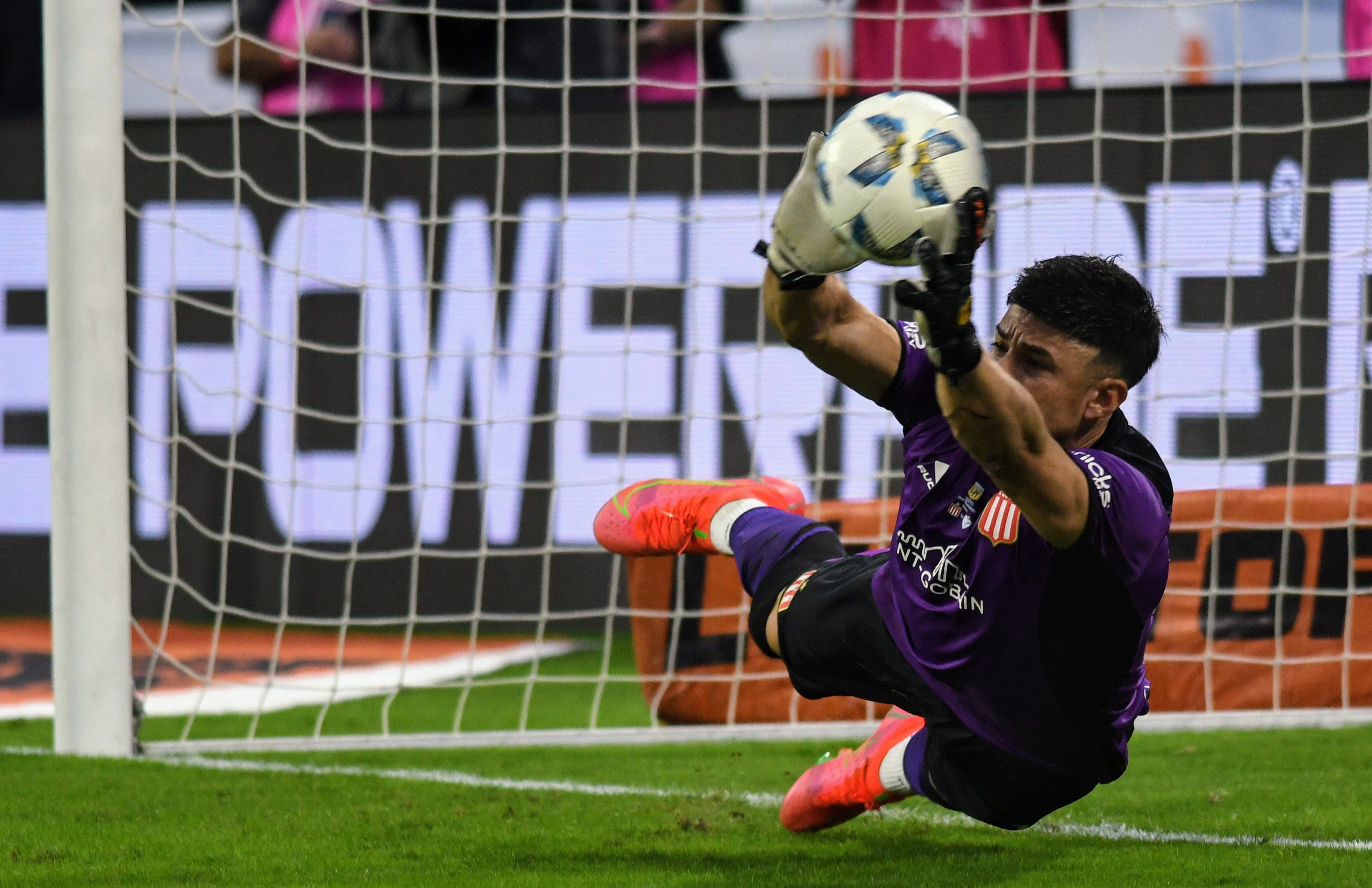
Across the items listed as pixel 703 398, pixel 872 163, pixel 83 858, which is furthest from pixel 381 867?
pixel 703 398

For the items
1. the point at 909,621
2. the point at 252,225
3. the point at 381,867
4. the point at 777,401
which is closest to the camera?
the point at 909,621

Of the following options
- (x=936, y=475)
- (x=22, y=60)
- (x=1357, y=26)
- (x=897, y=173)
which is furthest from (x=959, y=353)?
(x=22, y=60)

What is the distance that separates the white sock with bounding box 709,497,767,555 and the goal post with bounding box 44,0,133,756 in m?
1.91

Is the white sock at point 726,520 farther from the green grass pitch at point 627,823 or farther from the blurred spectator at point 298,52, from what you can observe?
the blurred spectator at point 298,52

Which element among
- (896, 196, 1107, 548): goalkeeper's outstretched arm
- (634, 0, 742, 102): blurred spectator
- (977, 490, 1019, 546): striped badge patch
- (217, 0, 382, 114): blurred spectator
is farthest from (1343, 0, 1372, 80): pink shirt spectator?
(896, 196, 1107, 548): goalkeeper's outstretched arm

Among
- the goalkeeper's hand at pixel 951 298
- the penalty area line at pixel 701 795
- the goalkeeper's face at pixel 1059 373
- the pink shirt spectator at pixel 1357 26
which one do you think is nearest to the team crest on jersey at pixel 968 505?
the goalkeeper's face at pixel 1059 373

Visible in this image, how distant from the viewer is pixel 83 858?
3.16 m

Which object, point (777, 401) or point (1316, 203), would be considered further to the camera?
point (777, 401)

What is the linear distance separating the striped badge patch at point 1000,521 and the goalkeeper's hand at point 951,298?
0.48 meters

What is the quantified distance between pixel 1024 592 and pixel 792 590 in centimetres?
70

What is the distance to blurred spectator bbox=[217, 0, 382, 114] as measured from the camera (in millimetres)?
6953

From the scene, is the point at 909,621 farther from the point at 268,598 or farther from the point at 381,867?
the point at 268,598

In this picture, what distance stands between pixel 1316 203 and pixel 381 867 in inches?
187

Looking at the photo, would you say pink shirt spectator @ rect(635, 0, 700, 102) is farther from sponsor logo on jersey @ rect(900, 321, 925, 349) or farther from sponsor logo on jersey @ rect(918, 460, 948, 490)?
sponsor logo on jersey @ rect(918, 460, 948, 490)
